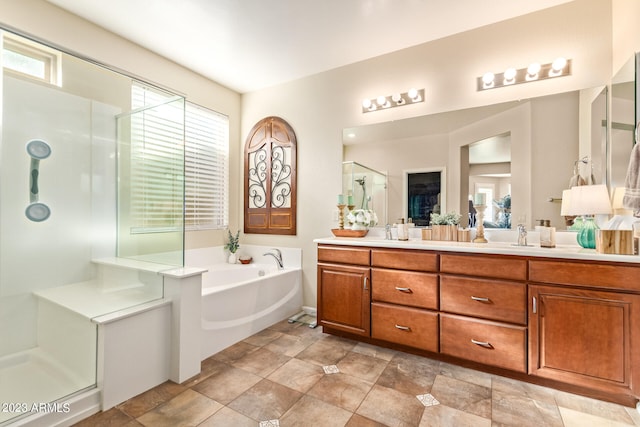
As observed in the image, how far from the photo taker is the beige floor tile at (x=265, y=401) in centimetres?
158

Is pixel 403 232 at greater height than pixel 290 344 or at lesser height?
greater

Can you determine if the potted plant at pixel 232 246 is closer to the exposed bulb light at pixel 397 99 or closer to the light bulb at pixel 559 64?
the exposed bulb light at pixel 397 99

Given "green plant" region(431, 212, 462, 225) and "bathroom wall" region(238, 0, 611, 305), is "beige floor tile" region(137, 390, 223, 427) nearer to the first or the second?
"bathroom wall" region(238, 0, 611, 305)

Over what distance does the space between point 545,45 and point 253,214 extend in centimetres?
329

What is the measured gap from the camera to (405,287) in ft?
7.20

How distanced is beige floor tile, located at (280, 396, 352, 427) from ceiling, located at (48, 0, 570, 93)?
2794 millimetres

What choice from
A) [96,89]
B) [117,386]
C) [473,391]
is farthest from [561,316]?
[96,89]

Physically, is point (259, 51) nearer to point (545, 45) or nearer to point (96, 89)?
point (96, 89)

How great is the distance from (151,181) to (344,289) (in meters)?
1.86

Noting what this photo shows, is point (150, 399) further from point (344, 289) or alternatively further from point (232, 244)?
point (232, 244)

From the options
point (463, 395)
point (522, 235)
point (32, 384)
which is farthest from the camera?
point (522, 235)

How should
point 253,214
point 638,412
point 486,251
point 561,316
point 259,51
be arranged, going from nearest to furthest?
point 638,412, point 561,316, point 486,251, point 259,51, point 253,214

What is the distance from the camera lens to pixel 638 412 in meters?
1.57

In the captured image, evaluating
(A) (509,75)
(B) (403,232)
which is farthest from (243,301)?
(A) (509,75)
